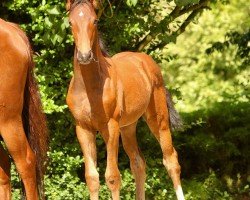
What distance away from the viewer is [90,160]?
17.2ft

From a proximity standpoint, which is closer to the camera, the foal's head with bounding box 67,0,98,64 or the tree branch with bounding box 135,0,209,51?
the foal's head with bounding box 67,0,98,64

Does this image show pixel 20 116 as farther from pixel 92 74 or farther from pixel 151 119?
pixel 151 119

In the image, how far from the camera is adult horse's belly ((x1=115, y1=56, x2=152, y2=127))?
543 cm

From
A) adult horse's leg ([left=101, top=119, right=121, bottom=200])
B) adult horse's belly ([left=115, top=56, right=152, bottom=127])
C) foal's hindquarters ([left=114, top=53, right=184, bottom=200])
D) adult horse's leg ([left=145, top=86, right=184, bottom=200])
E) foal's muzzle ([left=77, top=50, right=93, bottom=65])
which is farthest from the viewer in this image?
adult horse's leg ([left=145, top=86, right=184, bottom=200])

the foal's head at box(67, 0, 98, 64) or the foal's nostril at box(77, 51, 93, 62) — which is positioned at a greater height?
the foal's head at box(67, 0, 98, 64)

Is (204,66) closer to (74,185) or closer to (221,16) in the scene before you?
(221,16)

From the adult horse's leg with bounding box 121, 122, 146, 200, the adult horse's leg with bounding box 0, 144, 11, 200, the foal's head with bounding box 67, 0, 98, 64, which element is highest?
the foal's head with bounding box 67, 0, 98, 64

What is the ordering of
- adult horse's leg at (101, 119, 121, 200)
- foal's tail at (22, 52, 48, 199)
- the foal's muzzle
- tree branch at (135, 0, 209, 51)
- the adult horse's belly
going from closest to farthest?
the foal's muzzle, adult horse's leg at (101, 119, 121, 200), foal's tail at (22, 52, 48, 199), the adult horse's belly, tree branch at (135, 0, 209, 51)

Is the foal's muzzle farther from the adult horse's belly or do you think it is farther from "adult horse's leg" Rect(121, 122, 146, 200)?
"adult horse's leg" Rect(121, 122, 146, 200)

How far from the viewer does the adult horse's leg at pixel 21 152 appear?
501 centimetres

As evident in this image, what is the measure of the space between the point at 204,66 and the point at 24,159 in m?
10.7

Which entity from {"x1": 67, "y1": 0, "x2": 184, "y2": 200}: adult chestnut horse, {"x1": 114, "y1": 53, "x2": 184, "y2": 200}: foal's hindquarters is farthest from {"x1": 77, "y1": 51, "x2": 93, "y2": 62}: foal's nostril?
{"x1": 114, "y1": 53, "x2": 184, "y2": 200}: foal's hindquarters

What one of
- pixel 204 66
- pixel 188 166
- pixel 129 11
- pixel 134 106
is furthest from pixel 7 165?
pixel 204 66

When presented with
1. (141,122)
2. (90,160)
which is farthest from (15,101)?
(141,122)
